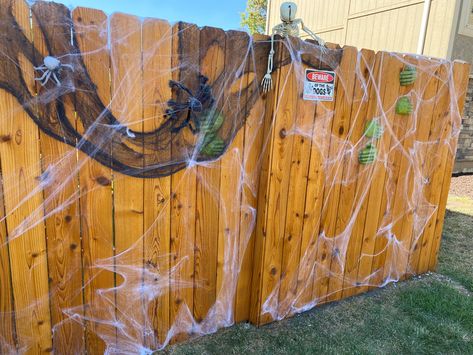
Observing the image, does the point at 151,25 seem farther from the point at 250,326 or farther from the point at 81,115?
the point at 250,326

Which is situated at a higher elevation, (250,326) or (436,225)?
(436,225)

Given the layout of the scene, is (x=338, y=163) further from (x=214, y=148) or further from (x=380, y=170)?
(x=214, y=148)

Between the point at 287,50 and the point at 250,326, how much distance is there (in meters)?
1.69

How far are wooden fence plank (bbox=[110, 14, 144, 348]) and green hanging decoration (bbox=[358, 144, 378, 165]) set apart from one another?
1486mm

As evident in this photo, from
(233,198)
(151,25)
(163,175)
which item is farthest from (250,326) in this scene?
(151,25)

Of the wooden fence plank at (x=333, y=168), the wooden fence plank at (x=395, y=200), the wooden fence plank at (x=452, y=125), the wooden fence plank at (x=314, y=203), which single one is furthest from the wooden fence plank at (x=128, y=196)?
the wooden fence plank at (x=452, y=125)

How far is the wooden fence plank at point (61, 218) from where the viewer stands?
1506 mm

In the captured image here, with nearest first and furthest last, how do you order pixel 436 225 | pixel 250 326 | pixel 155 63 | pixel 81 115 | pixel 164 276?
pixel 81 115 < pixel 155 63 < pixel 164 276 < pixel 250 326 < pixel 436 225

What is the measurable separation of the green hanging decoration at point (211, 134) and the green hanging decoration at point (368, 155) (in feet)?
3.44

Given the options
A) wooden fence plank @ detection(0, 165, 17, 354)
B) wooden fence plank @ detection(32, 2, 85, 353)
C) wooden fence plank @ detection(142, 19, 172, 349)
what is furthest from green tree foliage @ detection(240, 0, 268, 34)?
wooden fence plank @ detection(0, 165, 17, 354)

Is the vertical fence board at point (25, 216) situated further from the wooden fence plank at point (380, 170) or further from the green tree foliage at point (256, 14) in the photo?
the green tree foliage at point (256, 14)

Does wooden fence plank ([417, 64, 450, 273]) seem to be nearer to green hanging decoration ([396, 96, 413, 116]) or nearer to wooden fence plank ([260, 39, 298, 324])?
green hanging decoration ([396, 96, 413, 116])

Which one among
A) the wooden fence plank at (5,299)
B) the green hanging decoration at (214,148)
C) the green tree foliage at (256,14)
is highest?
the green tree foliage at (256,14)

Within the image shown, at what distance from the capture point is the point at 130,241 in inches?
73.8
